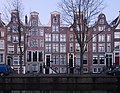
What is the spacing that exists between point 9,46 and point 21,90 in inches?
1155

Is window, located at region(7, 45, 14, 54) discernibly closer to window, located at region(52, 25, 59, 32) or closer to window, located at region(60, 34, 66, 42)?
window, located at region(52, 25, 59, 32)

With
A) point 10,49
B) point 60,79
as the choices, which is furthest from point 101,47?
point 60,79

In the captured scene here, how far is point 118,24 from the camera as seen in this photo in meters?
56.4

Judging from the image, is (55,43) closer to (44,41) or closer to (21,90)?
(44,41)

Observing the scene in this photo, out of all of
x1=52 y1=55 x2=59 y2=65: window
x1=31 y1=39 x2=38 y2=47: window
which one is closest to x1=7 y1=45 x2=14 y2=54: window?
x1=31 y1=39 x2=38 y2=47: window

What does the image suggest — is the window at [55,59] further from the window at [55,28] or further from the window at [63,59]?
the window at [55,28]

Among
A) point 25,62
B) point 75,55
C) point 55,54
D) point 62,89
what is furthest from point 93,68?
point 62,89

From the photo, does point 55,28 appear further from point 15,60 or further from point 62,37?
point 15,60

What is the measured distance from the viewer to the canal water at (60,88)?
2719 cm

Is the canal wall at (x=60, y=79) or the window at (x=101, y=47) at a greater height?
the window at (x=101, y=47)

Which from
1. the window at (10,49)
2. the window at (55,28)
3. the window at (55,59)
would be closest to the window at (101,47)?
the window at (55,59)

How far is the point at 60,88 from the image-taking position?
28016mm

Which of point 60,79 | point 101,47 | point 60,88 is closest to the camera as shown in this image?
point 60,88

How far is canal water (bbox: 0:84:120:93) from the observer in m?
27.2
